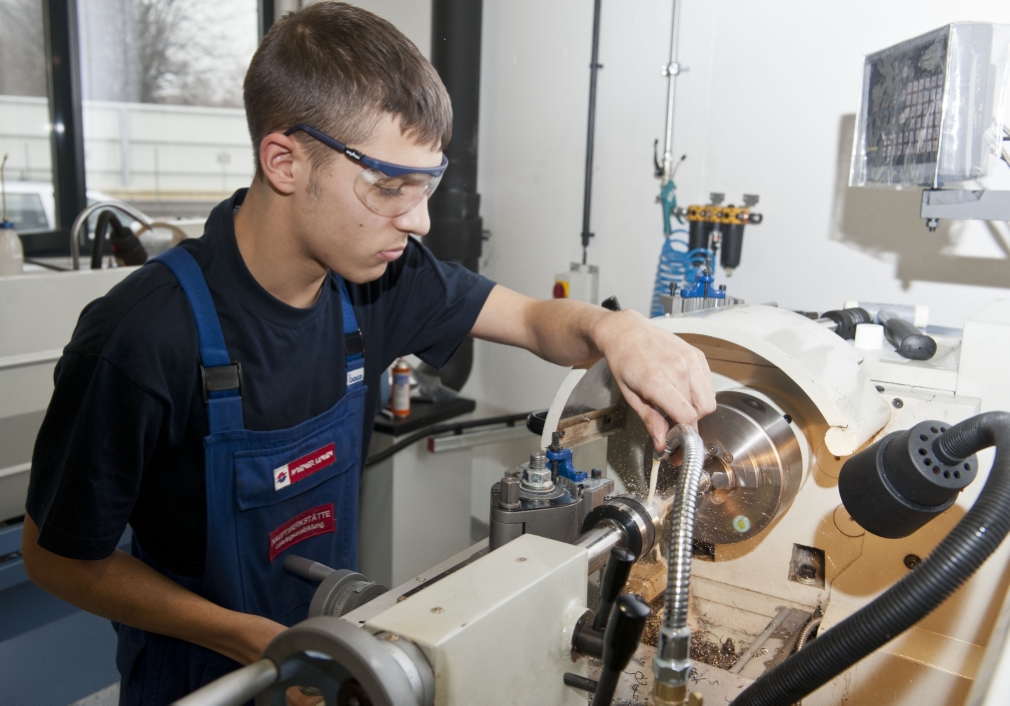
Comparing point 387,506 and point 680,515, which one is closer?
point 680,515

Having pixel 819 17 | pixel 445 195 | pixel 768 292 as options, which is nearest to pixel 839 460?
pixel 768 292

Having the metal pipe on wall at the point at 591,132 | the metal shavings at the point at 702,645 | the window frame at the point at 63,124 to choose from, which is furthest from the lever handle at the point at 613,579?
the window frame at the point at 63,124

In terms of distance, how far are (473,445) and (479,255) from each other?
67 centimetres

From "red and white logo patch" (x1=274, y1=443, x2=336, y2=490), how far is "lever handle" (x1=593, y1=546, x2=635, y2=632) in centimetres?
54

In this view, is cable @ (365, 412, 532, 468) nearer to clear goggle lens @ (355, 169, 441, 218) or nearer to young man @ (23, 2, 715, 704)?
young man @ (23, 2, 715, 704)

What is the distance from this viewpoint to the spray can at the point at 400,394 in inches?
92.9

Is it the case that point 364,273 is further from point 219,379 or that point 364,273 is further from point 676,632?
point 676,632

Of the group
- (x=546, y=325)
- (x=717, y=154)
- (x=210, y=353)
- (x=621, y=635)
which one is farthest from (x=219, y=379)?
(x=717, y=154)

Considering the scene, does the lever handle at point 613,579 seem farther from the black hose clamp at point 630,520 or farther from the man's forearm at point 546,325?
the man's forearm at point 546,325

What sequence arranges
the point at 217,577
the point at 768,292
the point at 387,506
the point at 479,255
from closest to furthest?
1. the point at 217,577
2. the point at 768,292
3. the point at 387,506
4. the point at 479,255

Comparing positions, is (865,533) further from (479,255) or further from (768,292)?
(479,255)

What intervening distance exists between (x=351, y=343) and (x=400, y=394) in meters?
1.22

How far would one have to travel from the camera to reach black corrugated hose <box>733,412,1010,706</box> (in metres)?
0.59

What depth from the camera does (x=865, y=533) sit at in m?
1.07
